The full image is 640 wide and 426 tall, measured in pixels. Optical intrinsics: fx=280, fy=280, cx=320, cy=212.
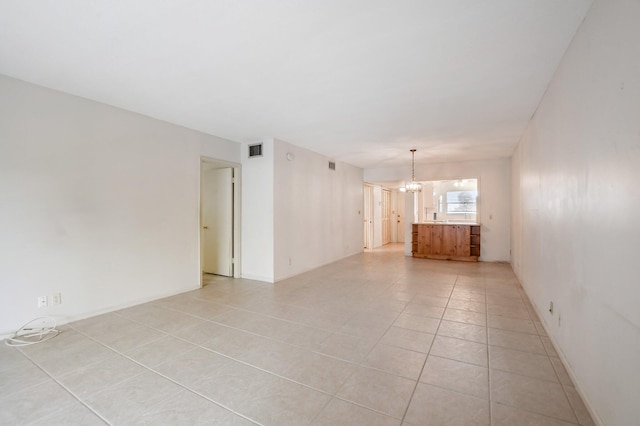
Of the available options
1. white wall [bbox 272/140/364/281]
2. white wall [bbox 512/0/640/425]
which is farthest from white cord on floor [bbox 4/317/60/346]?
white wall [bbox 512/0/640/425]

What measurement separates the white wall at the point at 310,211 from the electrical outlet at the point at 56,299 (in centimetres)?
289

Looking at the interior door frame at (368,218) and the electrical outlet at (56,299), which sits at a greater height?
the interior door frame at (368,218)

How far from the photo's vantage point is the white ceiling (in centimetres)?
190

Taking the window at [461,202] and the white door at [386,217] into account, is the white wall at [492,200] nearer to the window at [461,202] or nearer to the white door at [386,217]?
the window at [461,202]

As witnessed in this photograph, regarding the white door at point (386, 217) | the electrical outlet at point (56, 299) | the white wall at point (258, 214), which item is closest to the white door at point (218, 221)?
the white wall at point (258, 214)

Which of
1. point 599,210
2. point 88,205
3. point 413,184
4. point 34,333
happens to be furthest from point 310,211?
point 599,210

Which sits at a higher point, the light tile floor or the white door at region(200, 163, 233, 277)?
the white door at region(200, 163, 233, 277)

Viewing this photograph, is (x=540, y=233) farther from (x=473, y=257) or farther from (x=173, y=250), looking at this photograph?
(x=173, y=250)

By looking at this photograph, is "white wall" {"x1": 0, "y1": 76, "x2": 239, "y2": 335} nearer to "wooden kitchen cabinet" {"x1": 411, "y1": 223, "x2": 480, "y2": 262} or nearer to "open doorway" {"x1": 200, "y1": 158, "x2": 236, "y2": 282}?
"open doorway" {"x1": 200, "y1": 158, "x2": 236, "y2": 282}

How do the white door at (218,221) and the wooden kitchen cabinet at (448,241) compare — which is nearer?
the white door at (218,221)

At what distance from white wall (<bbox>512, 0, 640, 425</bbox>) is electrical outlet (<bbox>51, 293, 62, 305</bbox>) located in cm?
481

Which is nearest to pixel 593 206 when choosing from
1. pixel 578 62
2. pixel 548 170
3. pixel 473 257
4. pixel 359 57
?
pixel 578 62

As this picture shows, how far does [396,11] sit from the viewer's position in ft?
6.22

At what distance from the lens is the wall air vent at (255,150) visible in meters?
5.26
